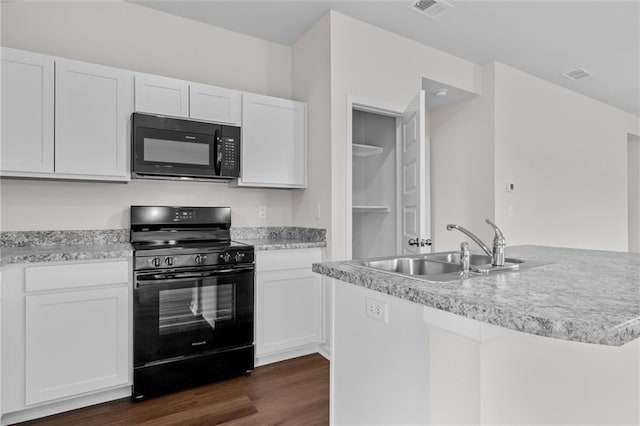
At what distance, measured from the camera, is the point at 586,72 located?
13.6 ft

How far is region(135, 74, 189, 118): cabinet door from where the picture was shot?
2537mm

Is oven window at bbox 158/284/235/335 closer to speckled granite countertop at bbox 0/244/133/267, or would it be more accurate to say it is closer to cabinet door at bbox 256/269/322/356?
cabinet door at bbox 256/269/322/356

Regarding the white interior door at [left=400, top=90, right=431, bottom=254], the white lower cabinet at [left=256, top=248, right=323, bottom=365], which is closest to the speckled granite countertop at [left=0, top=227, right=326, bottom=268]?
the white lower cabinet at [left=256, top=248, right=323, bottom=365]

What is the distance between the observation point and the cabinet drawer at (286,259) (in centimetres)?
262

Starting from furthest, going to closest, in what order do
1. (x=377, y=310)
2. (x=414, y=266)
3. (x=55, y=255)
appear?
1. (x=55, y=255)
2. (x=414, y=266)
3. (x=377, y=310)

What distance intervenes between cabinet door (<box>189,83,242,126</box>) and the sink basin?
181cm

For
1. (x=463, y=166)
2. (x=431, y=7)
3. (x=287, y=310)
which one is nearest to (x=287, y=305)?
(x=287, y=310)

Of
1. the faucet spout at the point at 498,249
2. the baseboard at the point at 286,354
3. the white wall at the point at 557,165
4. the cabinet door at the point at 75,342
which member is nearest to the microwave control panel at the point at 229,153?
the cabinet door at the point at 75,342

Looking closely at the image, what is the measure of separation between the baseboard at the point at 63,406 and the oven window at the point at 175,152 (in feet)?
4.92

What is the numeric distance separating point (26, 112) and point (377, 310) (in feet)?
7.78

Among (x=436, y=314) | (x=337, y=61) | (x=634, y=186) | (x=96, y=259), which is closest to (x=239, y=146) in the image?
(x=337, y=61)

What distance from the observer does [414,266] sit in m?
1.75

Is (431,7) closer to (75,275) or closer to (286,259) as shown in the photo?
(286,259)

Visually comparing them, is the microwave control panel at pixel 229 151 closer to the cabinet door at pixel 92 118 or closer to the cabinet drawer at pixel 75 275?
the cabinet door at pixel 92 118
